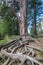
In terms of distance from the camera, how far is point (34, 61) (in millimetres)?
5219

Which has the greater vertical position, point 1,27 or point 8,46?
point 1,27

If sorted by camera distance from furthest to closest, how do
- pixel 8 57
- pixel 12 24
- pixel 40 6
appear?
pixel 40 6 < pixel 12 24 < pixel 8 57

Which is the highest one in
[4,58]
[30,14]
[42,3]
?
[42,3]

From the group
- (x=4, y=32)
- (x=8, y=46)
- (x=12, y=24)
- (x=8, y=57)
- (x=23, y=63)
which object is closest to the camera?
(x=23, y=63)

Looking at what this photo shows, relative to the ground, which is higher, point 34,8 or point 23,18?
point 34,8

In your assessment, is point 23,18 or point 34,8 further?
point 34,8

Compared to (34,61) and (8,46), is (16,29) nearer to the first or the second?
(8,46)

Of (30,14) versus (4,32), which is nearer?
(4,32)

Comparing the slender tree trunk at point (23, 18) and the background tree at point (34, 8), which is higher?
the background tree at point (34, 8)

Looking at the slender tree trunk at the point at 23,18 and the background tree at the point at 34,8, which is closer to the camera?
the slender tree trunk at the point at 23,18

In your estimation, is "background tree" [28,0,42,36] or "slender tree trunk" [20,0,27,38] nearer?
"slender tree trunk" [20,0,27,38]

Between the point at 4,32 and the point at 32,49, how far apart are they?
804cm

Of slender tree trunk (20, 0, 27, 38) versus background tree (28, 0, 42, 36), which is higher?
background tree (28, 0, 42, 36)

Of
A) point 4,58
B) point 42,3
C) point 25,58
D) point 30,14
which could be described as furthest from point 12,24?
point 25,58
